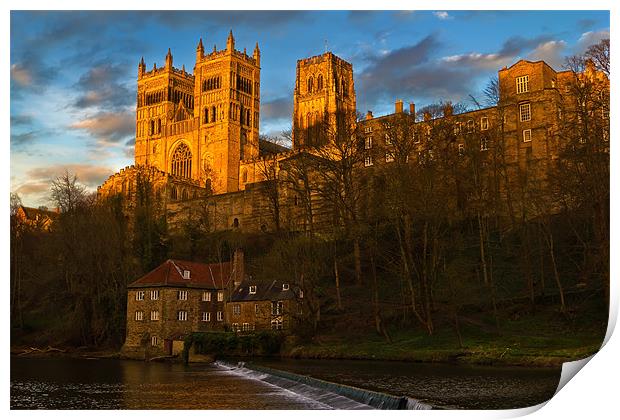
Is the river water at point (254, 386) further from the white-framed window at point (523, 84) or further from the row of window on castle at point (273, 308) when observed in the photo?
the white-framed window at point (523, 84)

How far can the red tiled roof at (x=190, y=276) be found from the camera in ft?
141

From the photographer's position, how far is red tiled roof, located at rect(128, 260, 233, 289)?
42875mm

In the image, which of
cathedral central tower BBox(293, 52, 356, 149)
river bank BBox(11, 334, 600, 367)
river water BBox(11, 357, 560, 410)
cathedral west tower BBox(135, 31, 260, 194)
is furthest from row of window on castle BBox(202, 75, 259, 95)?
river water BBox(11, 357, 560, 410)

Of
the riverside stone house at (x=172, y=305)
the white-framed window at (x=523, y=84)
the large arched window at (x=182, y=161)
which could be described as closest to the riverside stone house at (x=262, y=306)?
the riverside stone house at (x=172, y=305)

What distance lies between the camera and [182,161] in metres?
101

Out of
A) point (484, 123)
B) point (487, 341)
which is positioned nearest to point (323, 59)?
point (484, 123)

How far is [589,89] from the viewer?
96.9 feet

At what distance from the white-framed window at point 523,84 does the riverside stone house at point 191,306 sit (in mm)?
22082

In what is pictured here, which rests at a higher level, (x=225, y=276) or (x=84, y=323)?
(x=225, y=276)

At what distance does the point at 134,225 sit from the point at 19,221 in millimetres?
8500

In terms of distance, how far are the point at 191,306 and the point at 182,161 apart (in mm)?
60279

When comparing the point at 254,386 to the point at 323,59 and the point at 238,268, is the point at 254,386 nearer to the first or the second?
the point at 238,268
